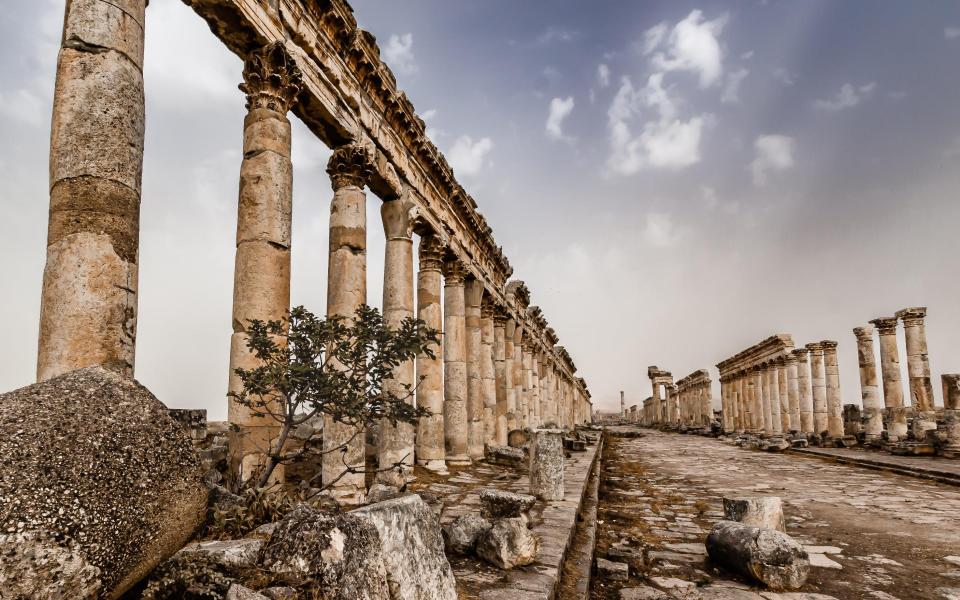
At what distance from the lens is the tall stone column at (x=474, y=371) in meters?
15.2

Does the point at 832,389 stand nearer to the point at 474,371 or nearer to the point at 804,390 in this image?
the point at 804,390

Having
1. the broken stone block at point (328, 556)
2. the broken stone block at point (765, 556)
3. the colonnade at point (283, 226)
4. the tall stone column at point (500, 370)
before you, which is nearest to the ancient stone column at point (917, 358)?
the tall stone column at point (500, 370)

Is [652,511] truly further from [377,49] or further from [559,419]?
[559,419]

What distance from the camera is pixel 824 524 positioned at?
7285mm

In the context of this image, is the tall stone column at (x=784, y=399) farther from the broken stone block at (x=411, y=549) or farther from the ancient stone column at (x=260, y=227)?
the broken stone block at (x=411, y=549)

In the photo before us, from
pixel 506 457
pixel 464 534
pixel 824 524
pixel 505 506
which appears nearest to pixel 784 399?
pixel 506 457

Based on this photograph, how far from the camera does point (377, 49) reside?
32.5 ft

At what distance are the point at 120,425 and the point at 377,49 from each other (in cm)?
871

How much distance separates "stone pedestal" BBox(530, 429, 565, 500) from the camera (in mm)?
7750

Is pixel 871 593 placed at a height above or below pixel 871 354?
below

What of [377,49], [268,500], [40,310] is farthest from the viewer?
[377,49]

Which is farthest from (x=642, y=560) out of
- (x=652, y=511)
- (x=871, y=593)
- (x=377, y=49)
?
(x=377, y=49)

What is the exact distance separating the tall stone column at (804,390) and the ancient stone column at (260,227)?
32275 millimetres

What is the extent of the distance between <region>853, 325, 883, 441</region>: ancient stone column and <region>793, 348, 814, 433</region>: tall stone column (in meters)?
3.55
